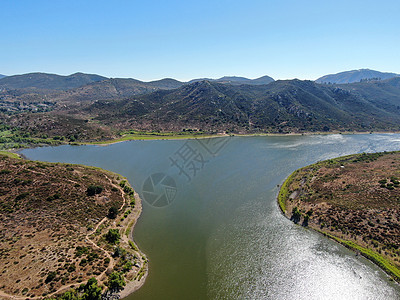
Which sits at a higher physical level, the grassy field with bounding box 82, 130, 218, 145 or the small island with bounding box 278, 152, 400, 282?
the grassy field with bounding box 82, 130, 218, 145

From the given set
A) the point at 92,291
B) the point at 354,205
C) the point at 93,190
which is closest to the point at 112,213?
the point at 93,190

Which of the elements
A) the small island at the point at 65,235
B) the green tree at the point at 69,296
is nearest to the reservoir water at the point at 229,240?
the small island at the point at 65,235

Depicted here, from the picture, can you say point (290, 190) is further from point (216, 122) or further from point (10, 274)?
point (216, 122)

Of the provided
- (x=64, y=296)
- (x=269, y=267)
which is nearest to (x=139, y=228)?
(x=64, y=296)

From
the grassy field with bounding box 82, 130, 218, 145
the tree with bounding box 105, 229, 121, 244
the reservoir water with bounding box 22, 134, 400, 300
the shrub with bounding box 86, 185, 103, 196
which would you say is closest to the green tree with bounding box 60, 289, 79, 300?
the reservoir water with bounding box 22, 134, 400, 300

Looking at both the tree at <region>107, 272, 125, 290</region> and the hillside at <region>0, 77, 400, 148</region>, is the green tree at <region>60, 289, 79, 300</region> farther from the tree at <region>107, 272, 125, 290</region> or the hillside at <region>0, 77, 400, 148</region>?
the hillside at <region>0, 77, 400, 148</region>
